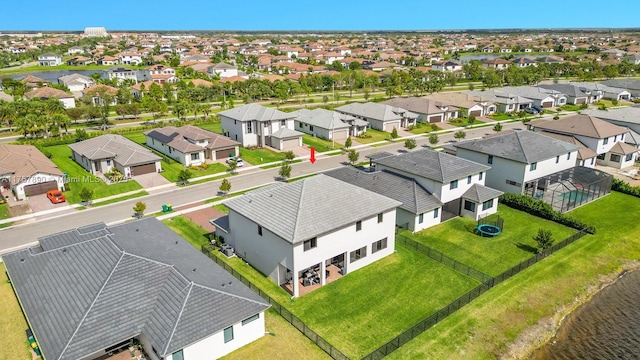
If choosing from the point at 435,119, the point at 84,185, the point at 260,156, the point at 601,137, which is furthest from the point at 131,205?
the point at 435,119

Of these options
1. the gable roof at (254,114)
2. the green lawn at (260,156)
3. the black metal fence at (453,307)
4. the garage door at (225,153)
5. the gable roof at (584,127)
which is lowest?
the black metal fence at (453,307)

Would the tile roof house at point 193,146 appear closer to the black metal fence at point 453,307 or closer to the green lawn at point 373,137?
the green lawn at point 373,137

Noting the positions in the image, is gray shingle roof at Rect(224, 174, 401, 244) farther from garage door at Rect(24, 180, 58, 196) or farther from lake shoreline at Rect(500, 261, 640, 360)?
garage door at Rect(24, 180, 58, 196)

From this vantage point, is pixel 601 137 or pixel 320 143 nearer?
pixel 601 137

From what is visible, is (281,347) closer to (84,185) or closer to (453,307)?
(453,307)

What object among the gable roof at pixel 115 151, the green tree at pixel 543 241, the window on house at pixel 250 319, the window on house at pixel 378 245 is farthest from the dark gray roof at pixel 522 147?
the gable roof at pixel 115 151
